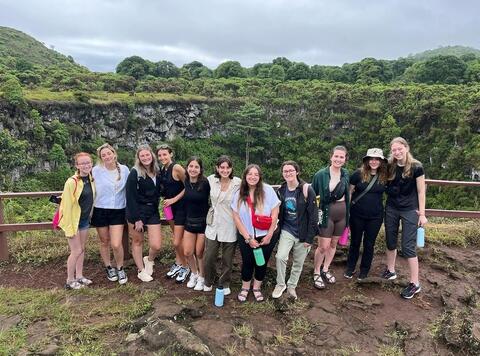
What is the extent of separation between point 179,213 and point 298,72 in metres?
71.2

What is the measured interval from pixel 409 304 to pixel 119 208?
3145mm

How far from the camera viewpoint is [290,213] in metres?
3.86

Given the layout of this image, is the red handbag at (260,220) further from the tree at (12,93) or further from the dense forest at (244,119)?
the tree at (12,93)

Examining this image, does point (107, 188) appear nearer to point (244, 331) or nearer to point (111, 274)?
point (111, 274)

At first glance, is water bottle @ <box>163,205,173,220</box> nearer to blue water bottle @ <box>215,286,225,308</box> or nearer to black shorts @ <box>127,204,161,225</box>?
black shorts @ <box>127,204,161,225</box>

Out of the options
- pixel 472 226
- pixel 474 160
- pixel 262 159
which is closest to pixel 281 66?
pixel 262 159

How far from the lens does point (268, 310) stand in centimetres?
385

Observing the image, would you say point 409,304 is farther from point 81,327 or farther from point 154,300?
point 81,327

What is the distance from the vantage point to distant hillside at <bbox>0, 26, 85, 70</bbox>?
73.1 m

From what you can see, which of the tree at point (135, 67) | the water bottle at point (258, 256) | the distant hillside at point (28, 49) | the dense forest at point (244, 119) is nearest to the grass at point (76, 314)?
the water bottle at point (258, 256)

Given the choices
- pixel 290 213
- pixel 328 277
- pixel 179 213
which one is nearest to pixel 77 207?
pixel 179 213

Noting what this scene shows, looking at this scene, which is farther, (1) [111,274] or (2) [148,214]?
(1) [111,274]

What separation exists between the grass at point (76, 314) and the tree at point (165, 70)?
69669 millimetres

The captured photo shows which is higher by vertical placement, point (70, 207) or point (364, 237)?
point (70, 207)
